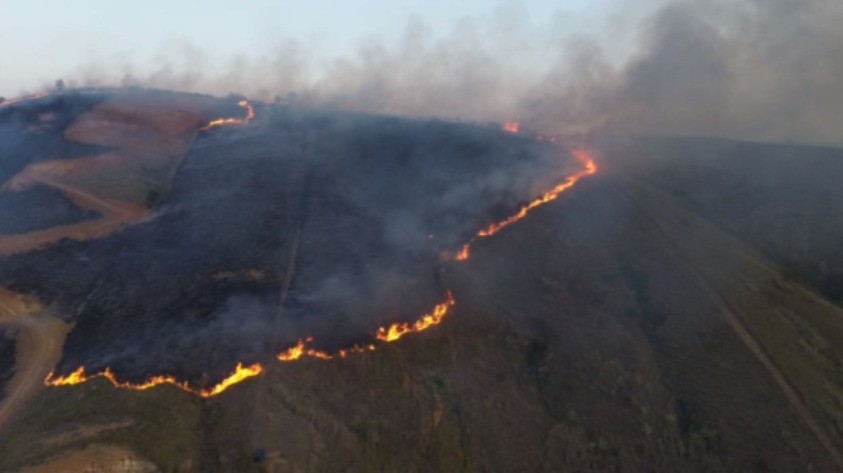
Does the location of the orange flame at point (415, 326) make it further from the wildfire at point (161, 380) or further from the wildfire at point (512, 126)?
the wildfire at point (512, 126)

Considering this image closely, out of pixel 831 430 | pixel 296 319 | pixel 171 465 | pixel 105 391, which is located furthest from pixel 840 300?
pixel 105 391

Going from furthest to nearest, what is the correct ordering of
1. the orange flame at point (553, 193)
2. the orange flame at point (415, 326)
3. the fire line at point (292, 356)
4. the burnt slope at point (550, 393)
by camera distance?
the orange flame at point (553, 193) → the orange flame at point (415, 326) → the fire line at point (292, 356) → the burnt slope at point (550, 393)

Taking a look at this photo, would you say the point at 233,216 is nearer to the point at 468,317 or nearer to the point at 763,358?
the point at 468,317

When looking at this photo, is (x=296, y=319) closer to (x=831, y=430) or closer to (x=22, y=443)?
(x=22, y=443)

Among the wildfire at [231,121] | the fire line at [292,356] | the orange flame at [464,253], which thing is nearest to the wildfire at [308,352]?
the fire line at [292,356]

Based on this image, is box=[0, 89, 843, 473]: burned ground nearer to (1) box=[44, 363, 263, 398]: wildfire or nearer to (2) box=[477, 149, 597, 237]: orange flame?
(1) box=[44, 363, 263, 398]: wildfire

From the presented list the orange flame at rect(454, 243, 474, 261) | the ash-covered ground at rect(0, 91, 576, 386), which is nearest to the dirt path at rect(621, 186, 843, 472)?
the ash-covered ground at rect(0, 91, 576, 386)
